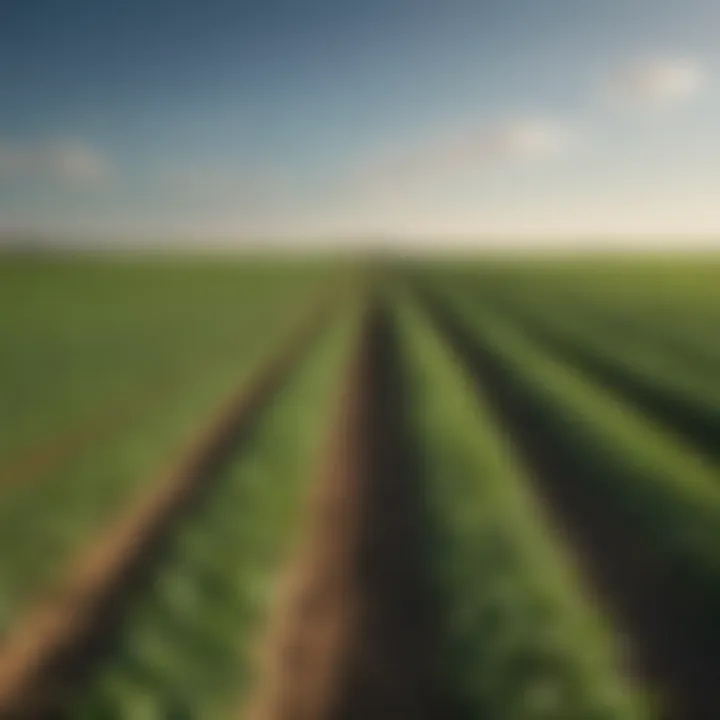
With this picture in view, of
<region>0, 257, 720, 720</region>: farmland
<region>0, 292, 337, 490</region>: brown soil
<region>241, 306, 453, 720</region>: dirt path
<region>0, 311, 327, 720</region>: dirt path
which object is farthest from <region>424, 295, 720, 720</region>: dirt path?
<region>0, 292, 337, 490</region>: brown soil

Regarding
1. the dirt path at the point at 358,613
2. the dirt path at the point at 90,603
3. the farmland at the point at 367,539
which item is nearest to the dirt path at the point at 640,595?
the farmland at the point at 367,539

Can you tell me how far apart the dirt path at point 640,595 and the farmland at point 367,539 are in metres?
0.04

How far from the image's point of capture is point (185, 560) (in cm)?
1260

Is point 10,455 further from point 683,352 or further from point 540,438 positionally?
point 683,352

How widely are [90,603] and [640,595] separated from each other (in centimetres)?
864

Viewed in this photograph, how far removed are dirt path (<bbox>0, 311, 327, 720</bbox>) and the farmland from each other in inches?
1.9

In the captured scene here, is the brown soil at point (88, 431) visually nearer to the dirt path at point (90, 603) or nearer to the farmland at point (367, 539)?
the farmland at point (367, 539)

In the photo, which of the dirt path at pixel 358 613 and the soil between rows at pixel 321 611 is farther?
the soil between rows at pixel 321 611

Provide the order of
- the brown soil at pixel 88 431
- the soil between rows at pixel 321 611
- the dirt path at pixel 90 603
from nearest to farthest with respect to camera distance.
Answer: the soil between rows at pixel 321 611 < the dirt path at pixel 90 603 < the brown soil at pixel 88 431

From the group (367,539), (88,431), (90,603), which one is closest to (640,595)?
(367,539)

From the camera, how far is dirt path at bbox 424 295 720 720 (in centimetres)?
939

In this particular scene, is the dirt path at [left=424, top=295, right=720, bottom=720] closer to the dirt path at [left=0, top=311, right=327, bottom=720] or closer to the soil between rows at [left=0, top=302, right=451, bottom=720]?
the soil between rows at [left=0, top=302, right=451, bottom=720]

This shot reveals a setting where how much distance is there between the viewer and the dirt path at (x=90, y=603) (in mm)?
9719

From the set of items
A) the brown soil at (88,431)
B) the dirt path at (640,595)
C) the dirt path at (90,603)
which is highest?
the dirt path at (640,595)
